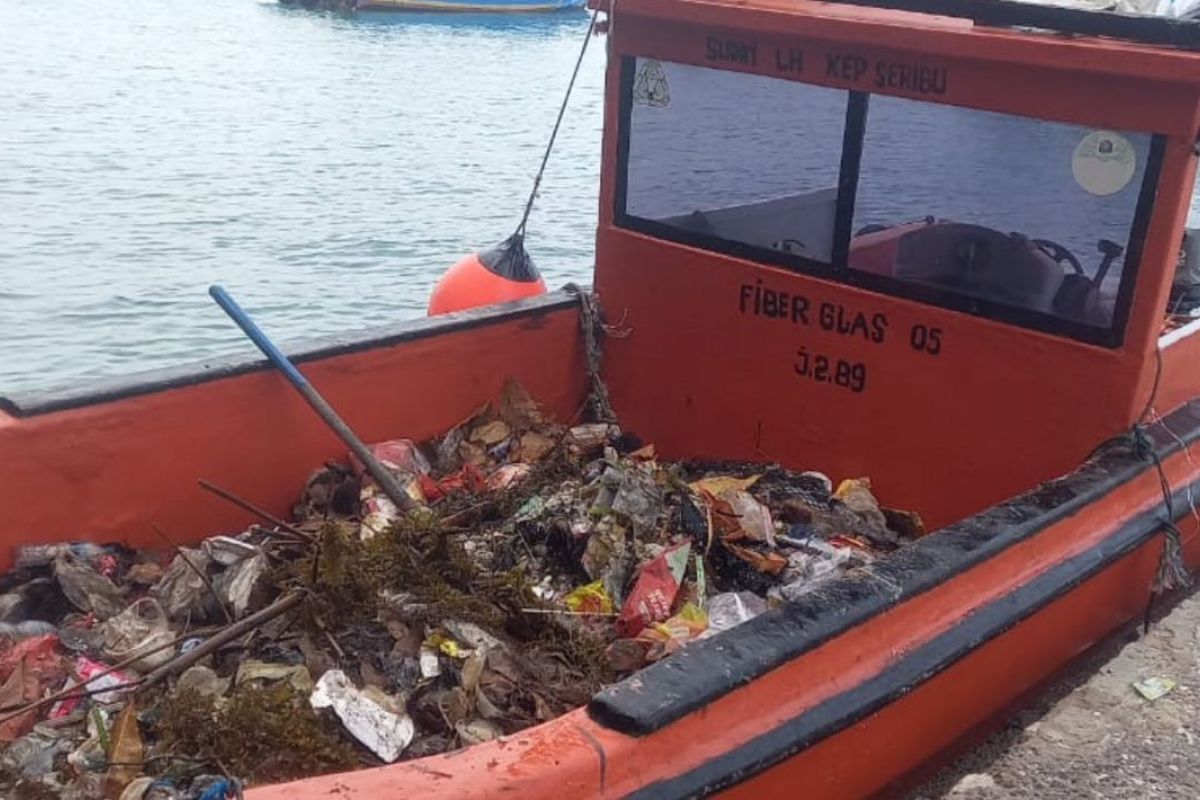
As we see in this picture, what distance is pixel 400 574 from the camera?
3807 mm

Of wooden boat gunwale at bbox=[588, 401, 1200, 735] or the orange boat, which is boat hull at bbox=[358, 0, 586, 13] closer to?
the orange boat

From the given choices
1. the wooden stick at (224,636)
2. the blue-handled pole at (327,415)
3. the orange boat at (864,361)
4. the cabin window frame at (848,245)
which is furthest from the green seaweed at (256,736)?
the cabin window frame at (848,245)

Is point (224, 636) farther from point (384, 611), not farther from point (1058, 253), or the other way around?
point (1058, 253)

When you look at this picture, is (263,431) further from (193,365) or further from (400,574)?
(400,574)

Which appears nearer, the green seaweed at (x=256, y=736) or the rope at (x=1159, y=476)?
the green seaweed at (x=256, y=736)

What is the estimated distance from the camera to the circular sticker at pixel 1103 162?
4027 mm

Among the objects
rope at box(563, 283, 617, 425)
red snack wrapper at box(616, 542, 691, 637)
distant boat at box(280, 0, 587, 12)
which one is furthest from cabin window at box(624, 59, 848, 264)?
distant boat at box(280, 0, 587, 12)

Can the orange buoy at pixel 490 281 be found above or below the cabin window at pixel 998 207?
below

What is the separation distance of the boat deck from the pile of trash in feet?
2.19

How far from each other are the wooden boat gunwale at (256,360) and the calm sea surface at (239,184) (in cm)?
808

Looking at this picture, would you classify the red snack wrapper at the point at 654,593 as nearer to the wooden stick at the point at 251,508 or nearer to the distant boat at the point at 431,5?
the wooden stick at the point at 251,508

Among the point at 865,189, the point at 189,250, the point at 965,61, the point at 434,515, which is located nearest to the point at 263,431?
the point at 434,515

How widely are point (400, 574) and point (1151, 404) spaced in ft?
7.87

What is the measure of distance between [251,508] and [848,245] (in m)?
2.18
